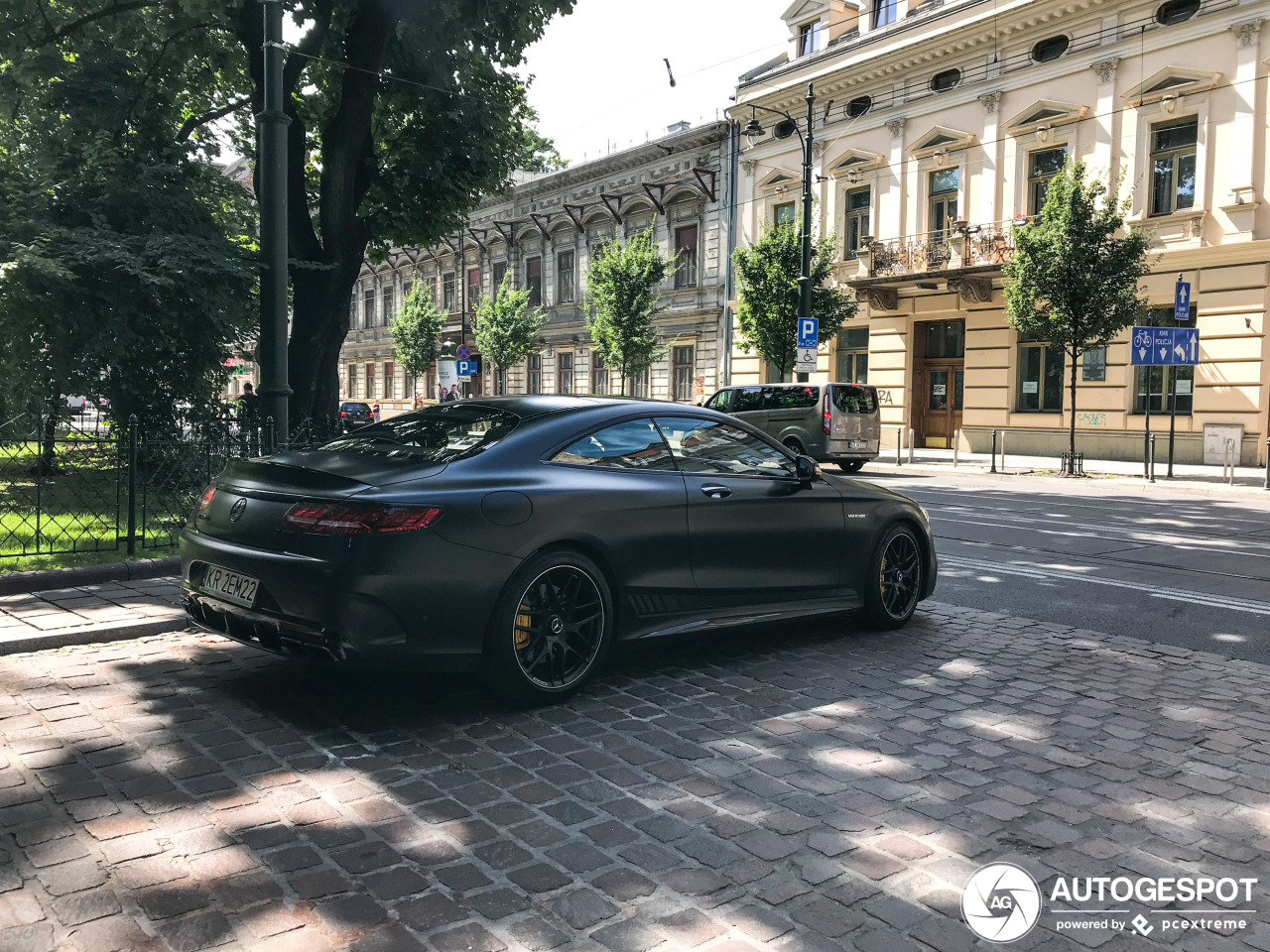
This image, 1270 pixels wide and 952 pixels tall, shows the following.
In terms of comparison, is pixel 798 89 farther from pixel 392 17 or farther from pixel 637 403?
pixel 637 403

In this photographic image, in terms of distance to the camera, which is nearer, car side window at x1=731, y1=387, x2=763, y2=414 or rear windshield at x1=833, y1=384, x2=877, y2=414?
rear windshield at x1=833, y1=384, x2=877, y2=414

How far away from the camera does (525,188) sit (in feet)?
149

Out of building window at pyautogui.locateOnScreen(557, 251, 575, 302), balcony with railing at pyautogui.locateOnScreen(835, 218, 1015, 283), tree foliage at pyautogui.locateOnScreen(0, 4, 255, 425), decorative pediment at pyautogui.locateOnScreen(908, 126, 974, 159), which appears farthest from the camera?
building window at pyautogui.locateOnScreen(557, 251, 575, 302)

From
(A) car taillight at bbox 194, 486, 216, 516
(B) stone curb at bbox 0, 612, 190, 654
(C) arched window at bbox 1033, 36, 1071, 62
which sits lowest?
(B) stone curb at bbox 0, 612, 190, 654

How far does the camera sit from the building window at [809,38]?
108 feet

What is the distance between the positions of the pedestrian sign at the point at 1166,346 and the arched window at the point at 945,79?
12.1 meters

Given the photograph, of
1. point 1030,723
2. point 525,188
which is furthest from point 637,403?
point 525,188

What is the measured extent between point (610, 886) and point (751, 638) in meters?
3.32

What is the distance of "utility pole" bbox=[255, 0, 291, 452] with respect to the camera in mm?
8289

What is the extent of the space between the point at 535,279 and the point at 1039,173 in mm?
24388

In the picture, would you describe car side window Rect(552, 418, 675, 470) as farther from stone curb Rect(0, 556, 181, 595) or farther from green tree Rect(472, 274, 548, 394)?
green tree Rect(472, 274, 548, 394)

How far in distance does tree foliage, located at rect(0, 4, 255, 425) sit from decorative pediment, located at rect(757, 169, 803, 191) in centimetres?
2401

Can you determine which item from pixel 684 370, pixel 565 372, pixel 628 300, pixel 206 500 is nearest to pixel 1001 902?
pixel 206 500

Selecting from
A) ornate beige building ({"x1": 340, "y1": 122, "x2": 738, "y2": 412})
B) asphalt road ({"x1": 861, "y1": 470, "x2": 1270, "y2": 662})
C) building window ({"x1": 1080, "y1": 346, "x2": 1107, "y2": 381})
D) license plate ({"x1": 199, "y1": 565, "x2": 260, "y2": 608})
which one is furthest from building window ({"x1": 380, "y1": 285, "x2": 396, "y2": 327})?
license plate ({"x1": 199, "y1": 565, "x2": 260, "y2": 608})
